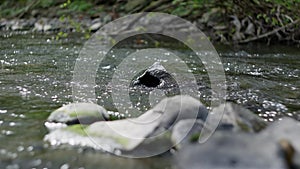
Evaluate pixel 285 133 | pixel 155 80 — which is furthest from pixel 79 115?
pixel 155 80

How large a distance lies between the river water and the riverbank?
19.9 inches

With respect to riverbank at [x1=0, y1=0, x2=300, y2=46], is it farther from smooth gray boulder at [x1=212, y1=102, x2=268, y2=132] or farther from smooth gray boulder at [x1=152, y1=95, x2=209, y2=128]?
smooth gray boulder at [x1=212, y1=102, x2=268, y2=132]

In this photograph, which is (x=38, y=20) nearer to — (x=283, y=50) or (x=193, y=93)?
(x=283, y=50)

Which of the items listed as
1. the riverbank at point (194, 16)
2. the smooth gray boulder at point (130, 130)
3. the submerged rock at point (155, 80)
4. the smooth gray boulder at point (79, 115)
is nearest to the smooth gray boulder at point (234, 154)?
the smooth gray boulder at point (130, 130)

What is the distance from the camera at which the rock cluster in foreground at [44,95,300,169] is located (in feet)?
7.88

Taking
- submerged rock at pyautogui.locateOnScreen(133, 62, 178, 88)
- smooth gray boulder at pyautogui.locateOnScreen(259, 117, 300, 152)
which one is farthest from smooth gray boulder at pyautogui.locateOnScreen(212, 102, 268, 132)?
submerged rock at pyautogui.locateOnScreen(133, 62, 178, 88)

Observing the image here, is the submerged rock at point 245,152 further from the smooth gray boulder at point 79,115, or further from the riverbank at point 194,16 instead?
the riverbank at point 194,16

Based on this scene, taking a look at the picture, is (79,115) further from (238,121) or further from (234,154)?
(234,154)

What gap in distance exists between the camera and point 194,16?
1120 centimetres

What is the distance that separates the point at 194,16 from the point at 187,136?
866cm

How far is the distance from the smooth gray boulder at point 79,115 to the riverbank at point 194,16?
3.29 m

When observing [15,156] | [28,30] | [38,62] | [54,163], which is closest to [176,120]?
[54,163]

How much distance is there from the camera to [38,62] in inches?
259

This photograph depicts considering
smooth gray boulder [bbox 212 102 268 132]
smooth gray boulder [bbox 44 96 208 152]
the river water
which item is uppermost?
smooth gray boulder [bbox 212 102 268 132]
